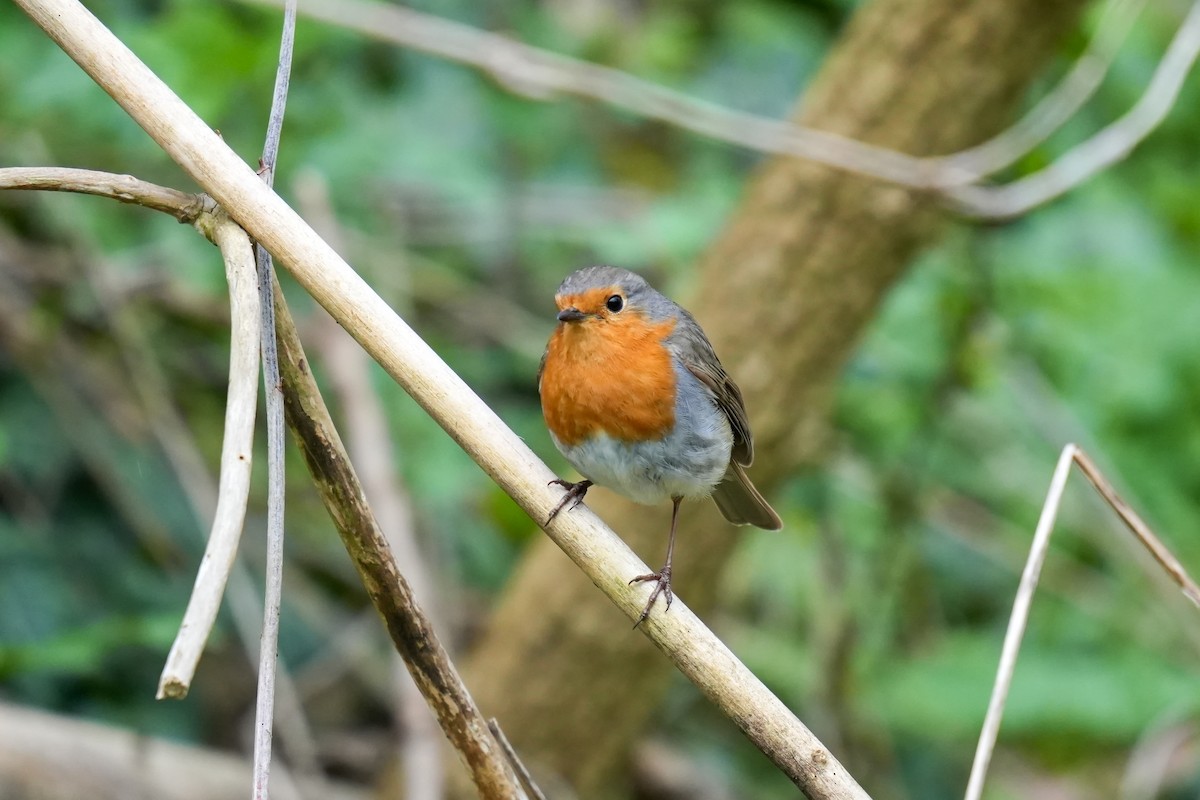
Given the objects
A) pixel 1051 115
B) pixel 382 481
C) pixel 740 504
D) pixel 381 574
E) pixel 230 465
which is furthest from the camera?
pixel 382 481

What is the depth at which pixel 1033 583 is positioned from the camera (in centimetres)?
208

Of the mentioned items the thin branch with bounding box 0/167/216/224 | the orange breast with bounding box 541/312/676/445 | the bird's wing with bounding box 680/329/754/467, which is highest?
the bird's wing with bounding box 680/329/754/467

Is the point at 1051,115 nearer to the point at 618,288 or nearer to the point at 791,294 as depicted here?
the point at 791,294

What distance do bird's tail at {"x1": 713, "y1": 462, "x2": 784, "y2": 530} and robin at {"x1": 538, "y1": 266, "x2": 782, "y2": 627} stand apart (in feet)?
0.68

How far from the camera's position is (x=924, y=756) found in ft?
19.3

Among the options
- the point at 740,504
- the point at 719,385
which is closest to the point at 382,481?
the point at 740,504

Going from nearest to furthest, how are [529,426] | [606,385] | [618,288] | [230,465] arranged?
[230,465] < [606,385] < [618,288] < [529,426]

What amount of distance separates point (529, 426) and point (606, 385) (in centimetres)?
221

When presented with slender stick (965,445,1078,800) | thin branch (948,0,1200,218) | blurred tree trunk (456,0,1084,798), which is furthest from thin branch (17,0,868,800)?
blurred tree trunk (456,0,1084,798)

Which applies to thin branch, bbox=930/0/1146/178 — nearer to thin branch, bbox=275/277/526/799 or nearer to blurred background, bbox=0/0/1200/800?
blurred background, bbox=0/0/1200/800

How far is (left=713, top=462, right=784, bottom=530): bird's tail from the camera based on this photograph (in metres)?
3.28

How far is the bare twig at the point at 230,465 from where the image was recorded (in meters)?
1.17

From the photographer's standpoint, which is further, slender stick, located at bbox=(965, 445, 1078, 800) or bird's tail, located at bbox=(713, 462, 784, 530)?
bird's tail, located at bbox=(713, 462, 784, 530)

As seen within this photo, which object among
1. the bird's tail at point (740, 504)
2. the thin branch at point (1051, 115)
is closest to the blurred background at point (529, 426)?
the thin branch at point (1051, 115)
